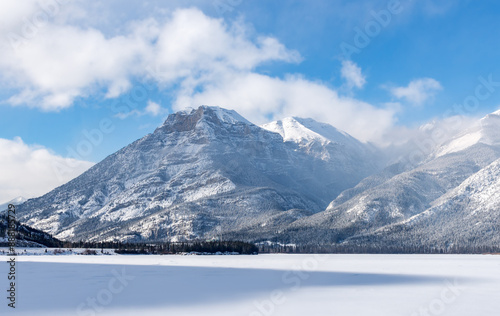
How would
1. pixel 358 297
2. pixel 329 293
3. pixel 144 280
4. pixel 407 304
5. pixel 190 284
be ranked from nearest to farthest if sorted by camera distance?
pixel 407 304 → pixel 358 297 → pixel 329 293 → pixel 190 284 → pixel 144 280

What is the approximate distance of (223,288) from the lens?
77.0 m

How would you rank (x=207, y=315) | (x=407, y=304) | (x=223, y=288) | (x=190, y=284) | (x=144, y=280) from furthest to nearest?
1. (x=144, y=280)
2. (x=190, y=284)
3. (x=223, y=288)
4. (x=407, y=304)
5. (x=207, y=315)

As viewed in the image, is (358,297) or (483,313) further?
(358,297)

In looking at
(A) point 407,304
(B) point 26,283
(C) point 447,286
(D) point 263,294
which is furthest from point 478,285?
(B) point 26,283

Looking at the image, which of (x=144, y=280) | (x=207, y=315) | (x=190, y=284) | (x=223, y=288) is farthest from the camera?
(x=144, y=280)

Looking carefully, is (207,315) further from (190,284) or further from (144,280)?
(144,280)

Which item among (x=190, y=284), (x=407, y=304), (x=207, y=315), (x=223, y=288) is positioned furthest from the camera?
(x=190, y=284)

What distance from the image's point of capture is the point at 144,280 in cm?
9019

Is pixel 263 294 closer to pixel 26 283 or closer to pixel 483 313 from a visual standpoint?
pixel 483 313

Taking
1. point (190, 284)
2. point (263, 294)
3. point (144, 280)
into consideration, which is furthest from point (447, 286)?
point (144, 280)

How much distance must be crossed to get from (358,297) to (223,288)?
945 inches

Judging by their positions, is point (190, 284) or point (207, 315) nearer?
point (207, 315)

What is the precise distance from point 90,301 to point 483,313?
5071 cm

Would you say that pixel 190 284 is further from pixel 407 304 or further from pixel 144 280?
pixel 407 304
